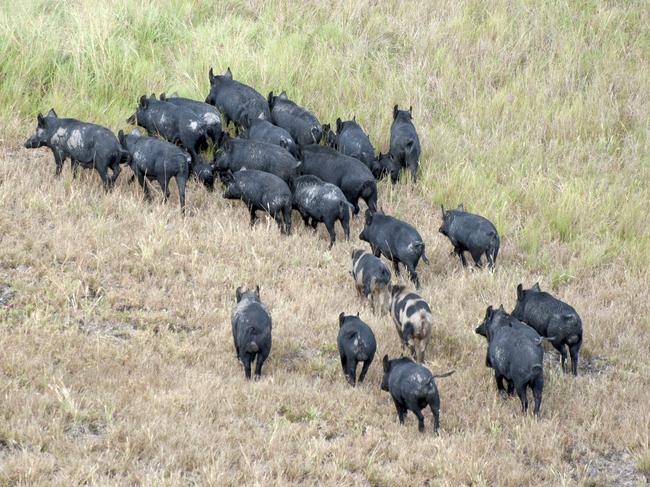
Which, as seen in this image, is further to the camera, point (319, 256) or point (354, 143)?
point (354, 143)

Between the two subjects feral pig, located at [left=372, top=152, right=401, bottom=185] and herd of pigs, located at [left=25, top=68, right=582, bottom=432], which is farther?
feral pig, located at [left=372, top=152, right=401, bottom=185]

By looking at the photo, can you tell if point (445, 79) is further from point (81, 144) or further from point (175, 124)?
point (81, 144)

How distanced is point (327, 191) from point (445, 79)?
4.70m

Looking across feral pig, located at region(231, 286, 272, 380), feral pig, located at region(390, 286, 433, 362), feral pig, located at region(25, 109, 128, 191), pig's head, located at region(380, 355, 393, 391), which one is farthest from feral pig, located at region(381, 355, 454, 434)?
feral pig, located at region(25, 109, 128, 191)

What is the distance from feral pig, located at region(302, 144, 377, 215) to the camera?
38.4 feet

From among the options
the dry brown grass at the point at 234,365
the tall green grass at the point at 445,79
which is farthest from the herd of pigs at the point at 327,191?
the tall green grass at the point at 445,79

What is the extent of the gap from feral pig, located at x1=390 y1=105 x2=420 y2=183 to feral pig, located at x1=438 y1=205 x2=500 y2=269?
200cm

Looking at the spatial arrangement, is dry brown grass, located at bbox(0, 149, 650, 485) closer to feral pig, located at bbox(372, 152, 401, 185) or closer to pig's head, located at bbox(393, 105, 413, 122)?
feral pig, located at bbox(372, 152, 401, 185)

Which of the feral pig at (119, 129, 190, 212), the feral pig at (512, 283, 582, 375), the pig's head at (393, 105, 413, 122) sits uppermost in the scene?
the feral pig at (512, 283, 582, 375)

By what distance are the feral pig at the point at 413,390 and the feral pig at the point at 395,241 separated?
2.58 m

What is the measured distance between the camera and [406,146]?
42.0 feet

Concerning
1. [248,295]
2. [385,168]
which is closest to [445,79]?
[385,168]

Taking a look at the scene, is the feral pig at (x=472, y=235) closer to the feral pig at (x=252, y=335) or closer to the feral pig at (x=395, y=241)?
the feral pig at (x=395, y=241)

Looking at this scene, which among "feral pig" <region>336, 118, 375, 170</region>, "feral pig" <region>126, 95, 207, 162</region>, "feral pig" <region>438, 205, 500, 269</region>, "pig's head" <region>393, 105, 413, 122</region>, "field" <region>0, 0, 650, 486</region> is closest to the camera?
"field" <region>0, 0, 650, 486</region>
